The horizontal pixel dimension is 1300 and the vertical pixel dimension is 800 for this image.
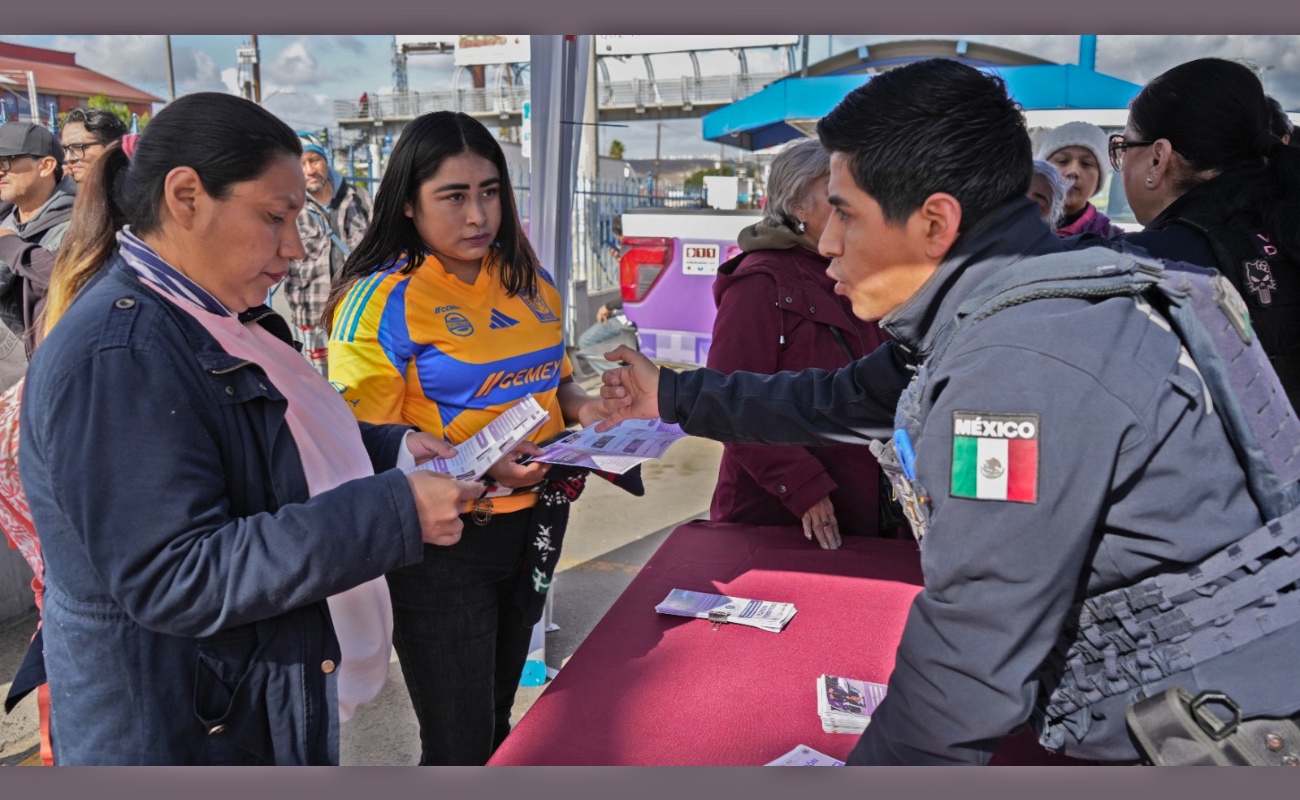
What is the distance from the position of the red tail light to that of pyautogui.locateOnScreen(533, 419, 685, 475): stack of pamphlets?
510 centimetres

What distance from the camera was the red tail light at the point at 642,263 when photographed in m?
7.38

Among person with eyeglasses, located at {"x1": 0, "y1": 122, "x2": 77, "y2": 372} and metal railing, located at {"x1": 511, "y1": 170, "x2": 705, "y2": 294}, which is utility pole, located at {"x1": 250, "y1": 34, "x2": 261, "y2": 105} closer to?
metal railing, located at {"x1": 511, "y1": 170, "x2": 705, "y2": 294}

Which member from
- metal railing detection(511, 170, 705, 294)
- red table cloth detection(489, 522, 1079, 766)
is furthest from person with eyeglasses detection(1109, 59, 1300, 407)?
metal railing detection(511, 170, 705, 294)

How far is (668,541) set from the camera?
242cm

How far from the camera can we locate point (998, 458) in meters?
1.06

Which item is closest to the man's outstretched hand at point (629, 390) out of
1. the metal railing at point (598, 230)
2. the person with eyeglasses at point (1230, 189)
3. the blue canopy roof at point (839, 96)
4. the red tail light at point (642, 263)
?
the person with eyeglasses at point (1230, 189)

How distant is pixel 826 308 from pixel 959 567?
156cm

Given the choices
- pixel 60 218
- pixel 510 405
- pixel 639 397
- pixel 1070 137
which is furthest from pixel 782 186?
pixel 60 218

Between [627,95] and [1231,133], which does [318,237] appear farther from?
[627,95]

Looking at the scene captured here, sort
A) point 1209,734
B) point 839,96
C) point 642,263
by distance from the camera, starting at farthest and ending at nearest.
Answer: point 839,96 → point 642,263 → point 1209,734

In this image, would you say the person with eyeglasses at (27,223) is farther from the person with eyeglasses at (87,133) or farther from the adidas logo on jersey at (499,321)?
the adidas logo on jersey at (499,321)

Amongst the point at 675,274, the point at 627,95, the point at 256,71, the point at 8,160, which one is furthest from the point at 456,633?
the point at 627,95

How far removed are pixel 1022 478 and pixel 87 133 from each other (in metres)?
5.10

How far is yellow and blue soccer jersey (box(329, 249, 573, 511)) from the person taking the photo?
84.0 inches
